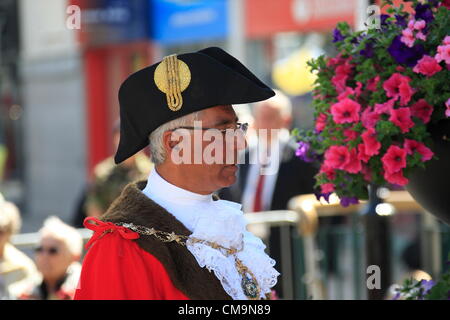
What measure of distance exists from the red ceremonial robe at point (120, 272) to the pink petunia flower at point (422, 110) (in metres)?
0.89

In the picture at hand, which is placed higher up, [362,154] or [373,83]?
[373,83]

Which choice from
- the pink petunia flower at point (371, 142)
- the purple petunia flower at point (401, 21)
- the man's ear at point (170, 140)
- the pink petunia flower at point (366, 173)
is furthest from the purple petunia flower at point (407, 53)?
the man's ear at point (170, 140)

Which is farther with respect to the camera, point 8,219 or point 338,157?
point 8,219

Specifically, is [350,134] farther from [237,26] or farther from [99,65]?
[99,65]

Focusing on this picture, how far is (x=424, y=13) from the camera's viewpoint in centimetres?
273

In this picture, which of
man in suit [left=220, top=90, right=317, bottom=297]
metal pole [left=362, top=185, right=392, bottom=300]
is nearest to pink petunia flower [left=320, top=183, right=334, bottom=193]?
metal pole [left=362, top=185, right=392, bottom=300]

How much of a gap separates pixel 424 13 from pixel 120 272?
1218 millimetres

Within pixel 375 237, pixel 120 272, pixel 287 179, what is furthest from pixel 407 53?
pixel 287 179

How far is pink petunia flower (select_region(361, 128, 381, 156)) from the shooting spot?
8.75 ft

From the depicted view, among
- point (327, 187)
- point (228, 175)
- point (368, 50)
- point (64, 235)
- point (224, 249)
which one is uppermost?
point (368, 50)

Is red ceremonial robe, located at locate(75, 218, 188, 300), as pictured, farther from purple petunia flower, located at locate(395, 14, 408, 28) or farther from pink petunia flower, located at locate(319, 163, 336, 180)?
purple petunia flower, located at locate(395, 14, 408, 28)

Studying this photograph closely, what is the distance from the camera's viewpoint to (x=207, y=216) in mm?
2596

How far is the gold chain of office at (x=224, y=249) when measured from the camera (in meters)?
2.46

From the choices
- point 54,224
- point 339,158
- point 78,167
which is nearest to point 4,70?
point 78,167
